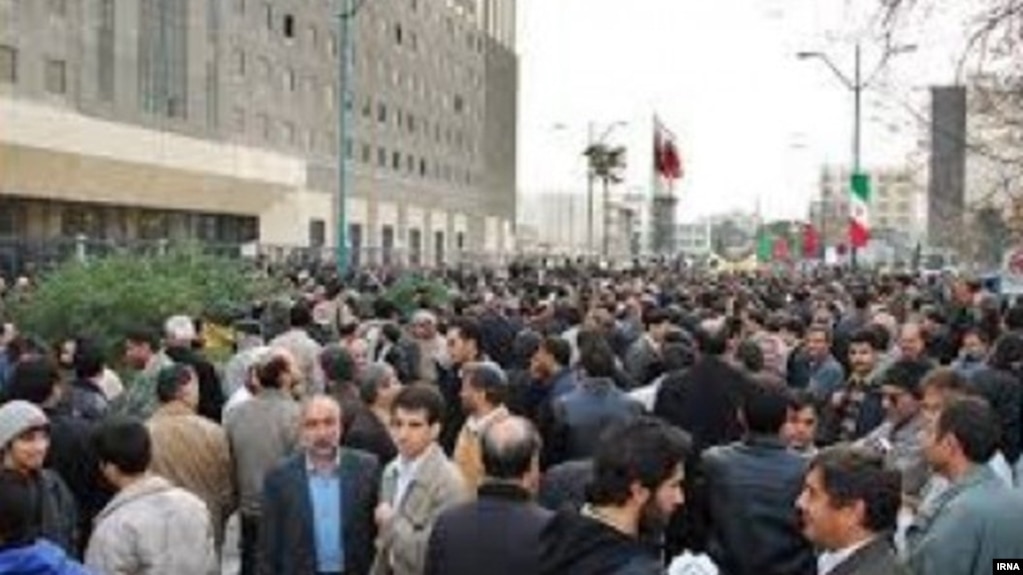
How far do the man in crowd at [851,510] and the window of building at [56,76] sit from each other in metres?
53.6

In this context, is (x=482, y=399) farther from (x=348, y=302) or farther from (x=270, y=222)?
(x=270, y=222)

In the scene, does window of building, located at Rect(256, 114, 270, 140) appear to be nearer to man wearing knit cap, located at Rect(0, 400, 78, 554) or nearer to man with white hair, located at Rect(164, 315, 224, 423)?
man with white hair, located at Rect(164, 315, 224, 423)

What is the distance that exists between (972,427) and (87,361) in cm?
563

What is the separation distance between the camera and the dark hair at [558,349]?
1184cm

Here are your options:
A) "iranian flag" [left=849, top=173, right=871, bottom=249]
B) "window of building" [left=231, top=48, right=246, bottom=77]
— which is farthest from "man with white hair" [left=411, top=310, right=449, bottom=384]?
"window of building" [left=231, top=48, right=246, bottom=77]

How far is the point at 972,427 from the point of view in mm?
6785

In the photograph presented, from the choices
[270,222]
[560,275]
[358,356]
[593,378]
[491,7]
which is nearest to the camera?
[593,378]

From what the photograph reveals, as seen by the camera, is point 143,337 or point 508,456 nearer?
point 508,456

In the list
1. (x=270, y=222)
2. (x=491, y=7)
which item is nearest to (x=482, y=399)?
(x=270, y=222)

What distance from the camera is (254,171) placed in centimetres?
7550

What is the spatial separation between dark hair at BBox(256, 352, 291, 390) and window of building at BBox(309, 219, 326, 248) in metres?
74.9

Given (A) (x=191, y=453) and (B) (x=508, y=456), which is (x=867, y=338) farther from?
(B) (x=508, y=456)

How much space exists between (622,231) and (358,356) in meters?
133

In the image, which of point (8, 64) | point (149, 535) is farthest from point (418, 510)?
point (8, 64)
